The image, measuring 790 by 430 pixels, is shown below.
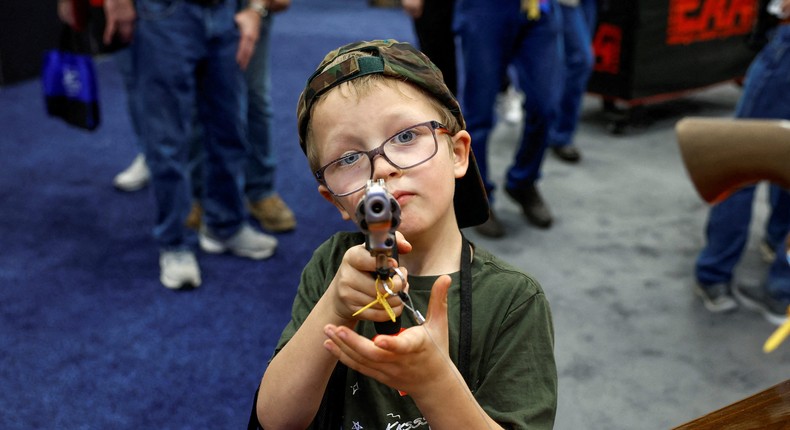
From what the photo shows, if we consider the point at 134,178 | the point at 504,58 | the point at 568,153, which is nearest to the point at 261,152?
the point at 134,178

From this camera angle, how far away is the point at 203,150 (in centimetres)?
279

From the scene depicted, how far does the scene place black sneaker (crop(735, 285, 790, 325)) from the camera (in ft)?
8.07

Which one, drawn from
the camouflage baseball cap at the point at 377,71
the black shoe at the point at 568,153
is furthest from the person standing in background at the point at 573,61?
the camouflage baseball cap at the point at 377,71

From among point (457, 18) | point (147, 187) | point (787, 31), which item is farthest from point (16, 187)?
point (787, 31)

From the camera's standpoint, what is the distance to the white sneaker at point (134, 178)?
3.47m

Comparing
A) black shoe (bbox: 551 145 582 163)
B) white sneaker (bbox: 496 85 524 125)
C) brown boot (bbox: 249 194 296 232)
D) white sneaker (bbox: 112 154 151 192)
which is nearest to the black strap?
brown boot (bbox: 249 194 296 232)

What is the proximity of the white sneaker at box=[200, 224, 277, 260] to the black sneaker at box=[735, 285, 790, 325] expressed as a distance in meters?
1.69

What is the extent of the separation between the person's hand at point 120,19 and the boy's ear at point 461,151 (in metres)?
1.59

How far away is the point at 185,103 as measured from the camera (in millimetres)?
2398

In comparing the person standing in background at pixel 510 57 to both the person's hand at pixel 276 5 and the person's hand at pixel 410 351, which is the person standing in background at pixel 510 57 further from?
the person's hand at pixel 410 351

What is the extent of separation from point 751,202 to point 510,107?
241cm

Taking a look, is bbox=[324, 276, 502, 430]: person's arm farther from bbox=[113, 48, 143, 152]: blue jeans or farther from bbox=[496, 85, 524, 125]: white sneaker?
bbox=[496, 85, 524, 125]: white sneaker

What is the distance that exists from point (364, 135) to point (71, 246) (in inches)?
92.6

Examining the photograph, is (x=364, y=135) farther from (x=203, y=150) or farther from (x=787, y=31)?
(x=203, y=150)
